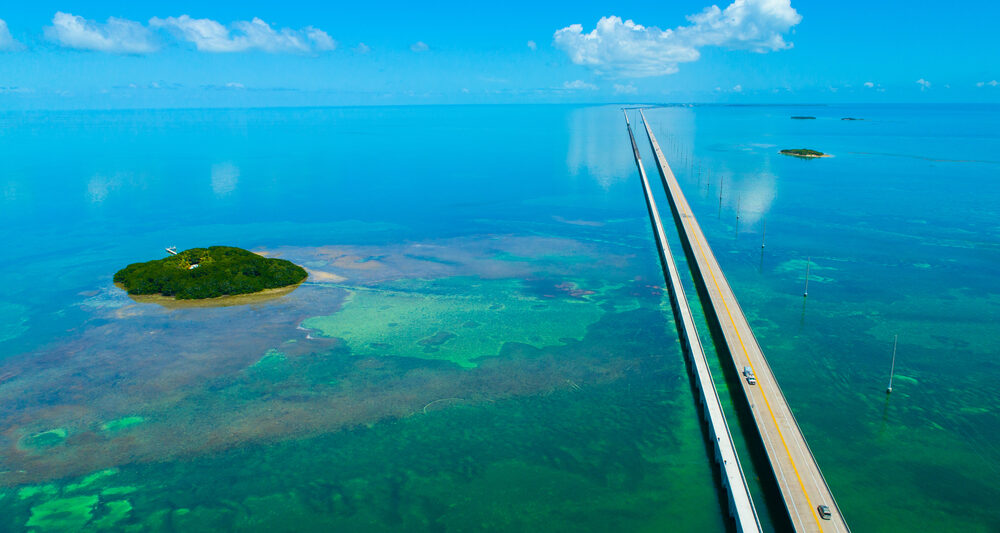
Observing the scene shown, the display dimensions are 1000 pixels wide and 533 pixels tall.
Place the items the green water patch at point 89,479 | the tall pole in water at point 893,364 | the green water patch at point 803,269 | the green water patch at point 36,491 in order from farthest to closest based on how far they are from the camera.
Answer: the green water patch at point 803,269, the tall pole in water at point 893,364, the green water patch at point 89,479, the green water patch at point 36,491

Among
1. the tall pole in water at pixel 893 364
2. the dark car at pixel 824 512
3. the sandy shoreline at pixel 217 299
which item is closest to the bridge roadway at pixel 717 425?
the dark car at pixel 824 512

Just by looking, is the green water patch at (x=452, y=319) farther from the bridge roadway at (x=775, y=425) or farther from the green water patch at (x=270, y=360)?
the bridge roadway at (x=775, y=425)

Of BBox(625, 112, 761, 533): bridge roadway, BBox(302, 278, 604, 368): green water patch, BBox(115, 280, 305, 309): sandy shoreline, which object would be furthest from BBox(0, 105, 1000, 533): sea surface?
BBox(625, 112, 761, 533): bridge roadway

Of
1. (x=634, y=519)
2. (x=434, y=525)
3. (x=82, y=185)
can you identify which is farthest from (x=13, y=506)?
(x=82, y=185)

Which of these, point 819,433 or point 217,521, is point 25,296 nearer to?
point 217,521

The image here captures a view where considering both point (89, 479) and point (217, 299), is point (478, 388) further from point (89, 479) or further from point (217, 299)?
point (217, 299)
